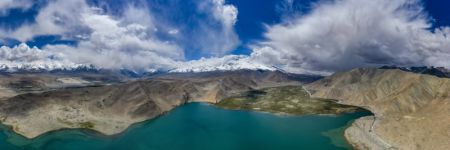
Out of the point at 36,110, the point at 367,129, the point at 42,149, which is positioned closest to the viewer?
the point at 42,149

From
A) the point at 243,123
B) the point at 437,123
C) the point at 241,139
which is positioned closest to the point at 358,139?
the point at 437,123

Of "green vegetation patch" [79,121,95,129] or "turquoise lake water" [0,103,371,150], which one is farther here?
"green vegetation patch" [79,121,95,129]

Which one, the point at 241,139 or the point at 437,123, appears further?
the point at 241,139

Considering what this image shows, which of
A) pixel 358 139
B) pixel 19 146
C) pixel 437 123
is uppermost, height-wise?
pixel 437 123

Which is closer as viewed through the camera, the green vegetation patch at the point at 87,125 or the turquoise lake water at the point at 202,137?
the turquoise lake water at the point at 202,137

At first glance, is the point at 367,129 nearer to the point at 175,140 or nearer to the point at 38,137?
the point at 175,140

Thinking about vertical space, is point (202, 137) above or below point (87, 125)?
below

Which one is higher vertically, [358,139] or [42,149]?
[358,139]

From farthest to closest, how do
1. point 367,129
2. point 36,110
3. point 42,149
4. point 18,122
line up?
point 36,110 → point 18,122 → point 367,129 → point 42,149
